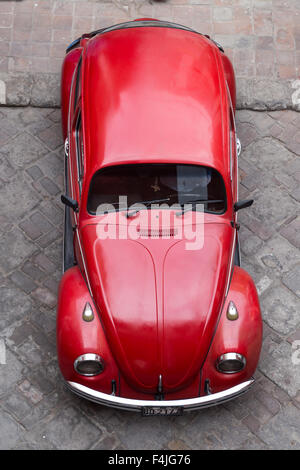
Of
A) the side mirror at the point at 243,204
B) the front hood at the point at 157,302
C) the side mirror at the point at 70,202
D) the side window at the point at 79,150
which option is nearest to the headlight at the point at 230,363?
the front hood at the point at 157,302

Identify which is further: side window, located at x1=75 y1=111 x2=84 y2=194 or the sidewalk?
the sidewalk

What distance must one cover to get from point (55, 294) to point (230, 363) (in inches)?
82.8

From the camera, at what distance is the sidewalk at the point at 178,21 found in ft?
23.2

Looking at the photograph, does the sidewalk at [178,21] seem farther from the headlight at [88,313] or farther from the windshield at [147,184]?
the headlight at [88,313]

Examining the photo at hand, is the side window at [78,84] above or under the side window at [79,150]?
above

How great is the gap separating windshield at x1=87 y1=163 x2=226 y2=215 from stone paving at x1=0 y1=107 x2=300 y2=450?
1.35 metres

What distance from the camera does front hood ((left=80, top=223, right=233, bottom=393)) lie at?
15.3ft

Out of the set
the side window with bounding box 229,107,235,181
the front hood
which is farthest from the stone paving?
the side window with bounding box 229,107,235,181

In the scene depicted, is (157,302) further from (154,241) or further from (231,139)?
(231,139)

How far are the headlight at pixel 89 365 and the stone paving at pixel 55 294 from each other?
0.72m

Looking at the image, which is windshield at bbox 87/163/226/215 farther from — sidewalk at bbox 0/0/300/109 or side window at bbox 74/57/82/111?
sidewalk at bbox 0/0/300/109

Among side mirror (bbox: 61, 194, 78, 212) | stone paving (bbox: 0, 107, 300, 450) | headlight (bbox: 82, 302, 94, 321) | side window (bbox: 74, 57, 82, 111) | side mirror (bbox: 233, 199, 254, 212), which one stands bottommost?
stone paving (bbox: 0, 107, 300, 450)
